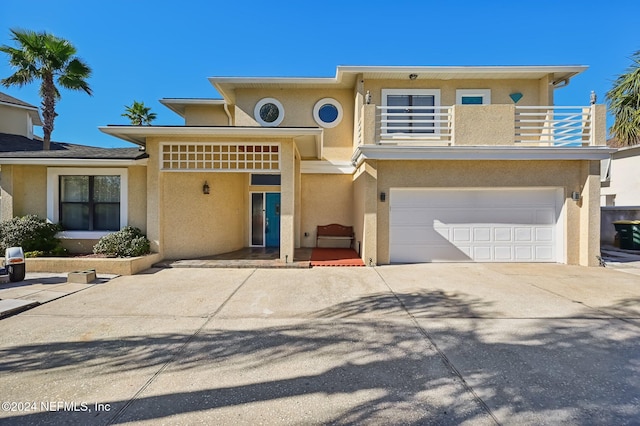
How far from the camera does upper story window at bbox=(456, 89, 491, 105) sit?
12.1 metres

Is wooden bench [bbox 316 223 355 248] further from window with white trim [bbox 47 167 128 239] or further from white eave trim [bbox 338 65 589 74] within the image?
window with white trim [bbox 47 167 128 239]

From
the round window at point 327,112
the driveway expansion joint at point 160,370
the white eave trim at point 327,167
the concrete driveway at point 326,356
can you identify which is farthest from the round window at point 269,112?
the driveway expansion joint at point 160,370

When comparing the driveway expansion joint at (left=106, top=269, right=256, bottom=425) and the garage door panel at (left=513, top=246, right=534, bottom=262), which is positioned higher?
the garage door panel at (left=513, top=246, right=534, bottom=262)

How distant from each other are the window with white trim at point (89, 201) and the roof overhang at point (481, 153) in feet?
24.9

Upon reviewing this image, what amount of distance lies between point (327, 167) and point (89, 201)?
8147mm

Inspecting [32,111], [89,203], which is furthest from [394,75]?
[32,111]

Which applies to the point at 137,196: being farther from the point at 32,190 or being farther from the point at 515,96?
the point at 515,96

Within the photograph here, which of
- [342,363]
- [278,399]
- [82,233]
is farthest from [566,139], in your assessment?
[82,233]

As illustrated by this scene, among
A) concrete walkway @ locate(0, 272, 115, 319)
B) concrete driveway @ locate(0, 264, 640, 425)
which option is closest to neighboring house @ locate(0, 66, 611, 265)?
concrete walkway @ locate(0, 272, 115, 319)

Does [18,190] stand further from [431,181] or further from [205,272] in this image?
[431,181]

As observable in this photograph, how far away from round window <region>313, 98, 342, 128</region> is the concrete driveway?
26.7 feet

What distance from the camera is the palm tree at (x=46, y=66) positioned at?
1435cm

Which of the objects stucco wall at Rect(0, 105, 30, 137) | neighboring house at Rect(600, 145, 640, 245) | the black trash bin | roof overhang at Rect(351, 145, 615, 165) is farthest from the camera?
stucco wall at Rect(0, 105, 30, 137)

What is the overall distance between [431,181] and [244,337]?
7288 millimetres
